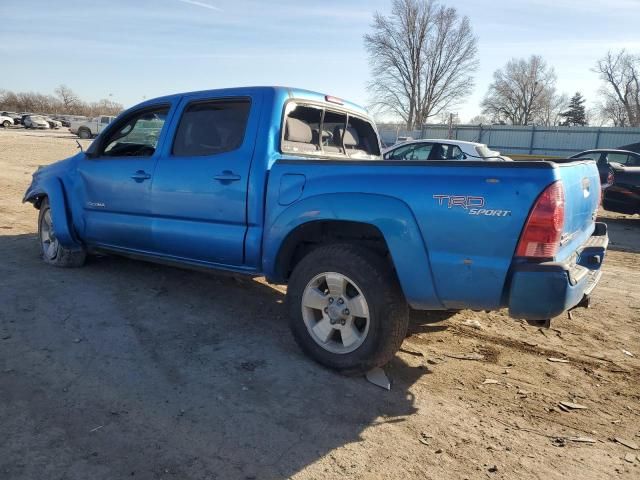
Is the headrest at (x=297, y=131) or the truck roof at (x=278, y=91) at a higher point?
the truck roof at (x=278, y=91)

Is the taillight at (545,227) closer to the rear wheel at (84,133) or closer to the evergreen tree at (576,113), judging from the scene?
the rear wheel at (84,133)

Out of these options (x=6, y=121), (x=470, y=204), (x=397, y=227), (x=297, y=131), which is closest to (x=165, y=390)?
(x=397, y=227)

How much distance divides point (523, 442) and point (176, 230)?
307 centimetres

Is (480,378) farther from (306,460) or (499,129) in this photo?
(499,129)

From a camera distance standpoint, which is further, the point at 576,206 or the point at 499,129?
the point at 499,129

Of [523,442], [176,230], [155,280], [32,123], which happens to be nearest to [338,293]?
[523,442]

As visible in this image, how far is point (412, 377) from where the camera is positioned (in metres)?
3.54

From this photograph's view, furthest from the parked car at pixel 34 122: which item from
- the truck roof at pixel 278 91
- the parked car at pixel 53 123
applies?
the truck roof at pixel 278 91

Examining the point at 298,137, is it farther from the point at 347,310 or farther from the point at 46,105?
the point at 46,105

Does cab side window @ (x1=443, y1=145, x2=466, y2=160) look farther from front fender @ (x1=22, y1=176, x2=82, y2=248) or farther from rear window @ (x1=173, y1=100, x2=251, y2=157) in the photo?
front fender @ (x1=22, y1=176, x2=82, y2=248)

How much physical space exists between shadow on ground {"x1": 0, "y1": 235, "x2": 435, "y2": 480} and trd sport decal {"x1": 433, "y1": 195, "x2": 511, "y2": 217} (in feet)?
4.19

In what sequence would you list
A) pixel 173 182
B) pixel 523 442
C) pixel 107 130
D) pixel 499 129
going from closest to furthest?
pixel 523 442
pixel 173 182
pixel 107 130
pixel 499 129

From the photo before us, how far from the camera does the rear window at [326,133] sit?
420 cm

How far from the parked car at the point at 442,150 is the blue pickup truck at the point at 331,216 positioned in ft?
26.2
